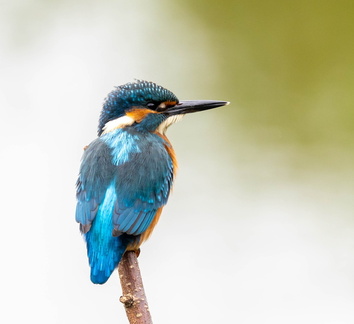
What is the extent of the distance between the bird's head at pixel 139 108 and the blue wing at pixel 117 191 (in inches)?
4.0

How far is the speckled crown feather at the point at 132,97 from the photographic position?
3.88m

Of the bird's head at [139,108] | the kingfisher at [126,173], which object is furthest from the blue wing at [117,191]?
the bird's head at [139,108]

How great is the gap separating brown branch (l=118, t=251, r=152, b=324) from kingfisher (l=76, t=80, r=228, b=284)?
4 centimetres

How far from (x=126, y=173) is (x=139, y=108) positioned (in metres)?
0.45

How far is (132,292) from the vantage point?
302 centimetres

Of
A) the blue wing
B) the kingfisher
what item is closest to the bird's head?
the kingfisher

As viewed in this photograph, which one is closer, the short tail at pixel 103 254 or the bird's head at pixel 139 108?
the short tail at pixel 103 254

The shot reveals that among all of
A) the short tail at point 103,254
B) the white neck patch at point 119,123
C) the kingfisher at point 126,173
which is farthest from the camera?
the white neck patch at point 119,123

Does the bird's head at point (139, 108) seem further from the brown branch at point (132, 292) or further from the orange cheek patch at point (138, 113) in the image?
the brown branch at point (132, 292)

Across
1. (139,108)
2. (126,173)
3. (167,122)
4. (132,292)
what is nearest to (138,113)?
(139,108)

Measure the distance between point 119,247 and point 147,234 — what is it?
1.17 feet

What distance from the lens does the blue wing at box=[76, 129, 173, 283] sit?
3.29 meters

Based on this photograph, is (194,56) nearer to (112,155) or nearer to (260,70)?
(260,70)

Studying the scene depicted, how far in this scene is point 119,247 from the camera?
330 cm
